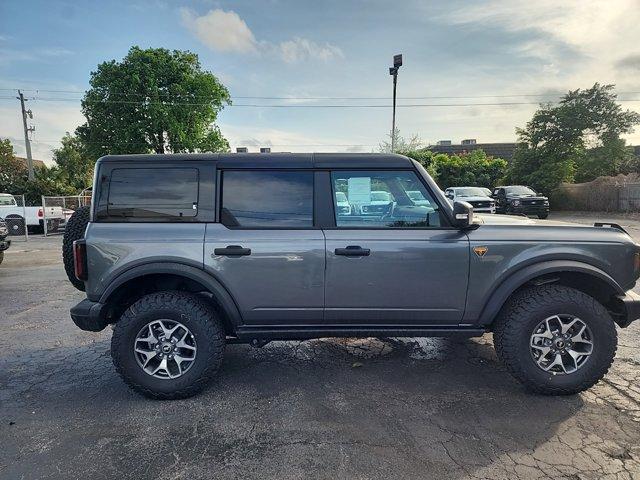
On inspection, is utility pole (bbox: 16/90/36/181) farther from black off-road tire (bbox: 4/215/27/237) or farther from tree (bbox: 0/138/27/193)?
black off-road tire (bbox: 4/215/27/237)

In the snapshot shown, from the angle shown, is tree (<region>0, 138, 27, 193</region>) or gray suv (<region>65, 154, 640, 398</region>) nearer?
gray suv (<region>65, 154, 640, 398</region>)

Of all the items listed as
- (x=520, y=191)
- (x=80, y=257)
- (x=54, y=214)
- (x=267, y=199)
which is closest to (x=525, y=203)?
(x=520, y=191)

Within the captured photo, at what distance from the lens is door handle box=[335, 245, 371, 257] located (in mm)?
3139

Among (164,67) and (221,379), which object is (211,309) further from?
(164,67)

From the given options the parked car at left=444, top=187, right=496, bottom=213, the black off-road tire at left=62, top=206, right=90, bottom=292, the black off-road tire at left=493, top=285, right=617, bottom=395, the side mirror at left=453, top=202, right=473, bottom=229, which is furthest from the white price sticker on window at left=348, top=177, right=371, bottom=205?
the parked car at left=444, top=187, right=496, bottom=213

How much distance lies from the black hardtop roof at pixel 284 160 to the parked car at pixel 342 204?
25 cm

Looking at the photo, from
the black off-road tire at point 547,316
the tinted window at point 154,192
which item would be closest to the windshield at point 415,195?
→ the black off-road tire at point 547,316

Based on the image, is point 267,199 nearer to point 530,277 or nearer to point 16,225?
point 530,277

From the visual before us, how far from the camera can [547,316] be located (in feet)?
10.4

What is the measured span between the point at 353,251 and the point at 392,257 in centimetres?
31

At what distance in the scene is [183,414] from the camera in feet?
10.00

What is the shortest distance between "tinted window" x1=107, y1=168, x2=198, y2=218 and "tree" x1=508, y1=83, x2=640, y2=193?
26.9 metres

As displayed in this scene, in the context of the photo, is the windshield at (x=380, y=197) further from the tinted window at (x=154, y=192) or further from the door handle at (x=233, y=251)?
the tinted window at (x=154, y=192)

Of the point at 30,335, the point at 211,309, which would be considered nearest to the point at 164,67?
the point at 30,335
